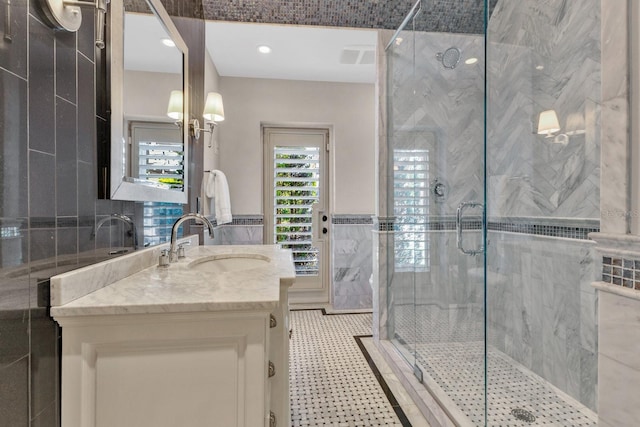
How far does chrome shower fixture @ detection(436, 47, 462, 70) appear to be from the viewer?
201cm

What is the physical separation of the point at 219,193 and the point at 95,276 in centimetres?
180

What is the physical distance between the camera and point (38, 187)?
74 cm

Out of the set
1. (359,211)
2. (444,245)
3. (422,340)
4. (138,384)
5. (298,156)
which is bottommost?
(422,340)

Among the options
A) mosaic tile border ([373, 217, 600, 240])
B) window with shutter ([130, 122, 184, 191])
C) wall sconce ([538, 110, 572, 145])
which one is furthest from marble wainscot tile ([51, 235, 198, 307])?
wall sconce ([538, 110, 572, 145])

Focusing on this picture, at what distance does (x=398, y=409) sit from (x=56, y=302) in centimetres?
164

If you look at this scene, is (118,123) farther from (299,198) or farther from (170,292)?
(299,198)

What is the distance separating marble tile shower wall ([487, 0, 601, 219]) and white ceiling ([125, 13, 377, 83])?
104 cm

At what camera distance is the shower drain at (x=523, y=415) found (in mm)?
1590

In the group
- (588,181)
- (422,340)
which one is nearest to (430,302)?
(422,340)

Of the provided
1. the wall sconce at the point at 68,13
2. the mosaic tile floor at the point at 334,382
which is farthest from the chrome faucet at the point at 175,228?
the mosaic tile floor at the point at 334,382

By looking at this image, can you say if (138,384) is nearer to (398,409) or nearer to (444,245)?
(398,409)

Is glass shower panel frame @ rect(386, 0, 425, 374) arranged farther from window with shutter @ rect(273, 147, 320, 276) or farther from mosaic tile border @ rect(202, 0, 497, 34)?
window with shutter @ rect(273, 147, 320, 276)

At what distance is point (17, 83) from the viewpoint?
2.26 feet

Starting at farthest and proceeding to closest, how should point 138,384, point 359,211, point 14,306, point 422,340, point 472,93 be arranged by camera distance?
point 359,211, point 422,340, point 472,93, point 138,384, point 14,306
